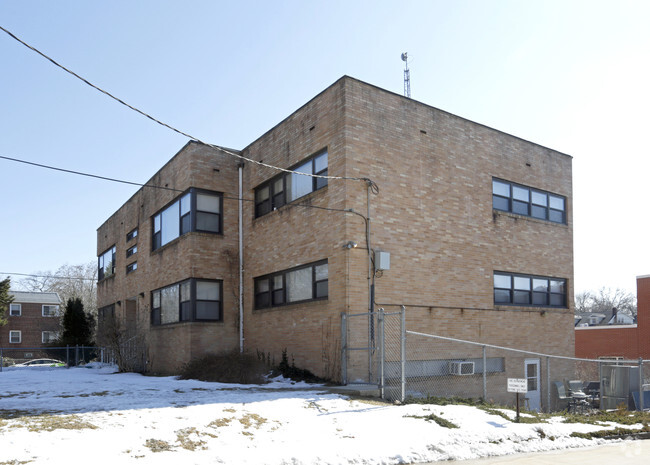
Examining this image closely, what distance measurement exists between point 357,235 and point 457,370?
5.21 metres

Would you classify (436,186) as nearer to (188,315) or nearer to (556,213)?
(556,213)

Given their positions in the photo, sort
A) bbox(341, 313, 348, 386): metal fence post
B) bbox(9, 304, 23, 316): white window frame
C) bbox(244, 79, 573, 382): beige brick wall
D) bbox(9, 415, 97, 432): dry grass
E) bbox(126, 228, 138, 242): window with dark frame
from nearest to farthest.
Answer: bbox(9, 415, 97, 432): dry grass
bbox(341, 313, 348, 386): metal fence post
bbox(244, 79, 573, 382): beige brick wall
bbox(126, 228, 138, 242): window with dark frame
bbox(9, 304, 23, 316): white window frame

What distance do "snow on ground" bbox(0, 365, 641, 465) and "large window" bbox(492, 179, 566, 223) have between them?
30.8ft

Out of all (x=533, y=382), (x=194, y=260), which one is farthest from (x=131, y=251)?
(x=533, y=382)

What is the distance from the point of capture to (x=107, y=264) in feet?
110

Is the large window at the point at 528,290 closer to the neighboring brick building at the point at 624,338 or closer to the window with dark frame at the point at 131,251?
the neighboring brick building at the point at 624,338

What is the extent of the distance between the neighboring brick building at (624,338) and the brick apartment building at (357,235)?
43.0 feet

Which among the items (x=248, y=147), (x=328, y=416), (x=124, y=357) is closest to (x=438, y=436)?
(x=328, y=416)

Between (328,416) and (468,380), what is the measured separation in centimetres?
832

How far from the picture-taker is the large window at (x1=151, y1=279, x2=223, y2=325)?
66.0ft

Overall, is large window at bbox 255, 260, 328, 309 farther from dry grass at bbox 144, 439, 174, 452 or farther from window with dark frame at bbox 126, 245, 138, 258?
window with dark frame at bbox 126, 245, 138, 258

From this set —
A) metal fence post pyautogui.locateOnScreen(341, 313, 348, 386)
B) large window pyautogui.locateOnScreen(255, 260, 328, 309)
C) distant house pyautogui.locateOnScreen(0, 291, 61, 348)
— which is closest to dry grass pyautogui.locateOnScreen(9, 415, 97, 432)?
A: metal fence post pyautogui.locateOnScreen(341, 313, 348, 386)

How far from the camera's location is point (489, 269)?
19.2 metres

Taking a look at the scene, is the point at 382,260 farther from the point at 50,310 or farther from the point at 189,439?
the point at 50,310
